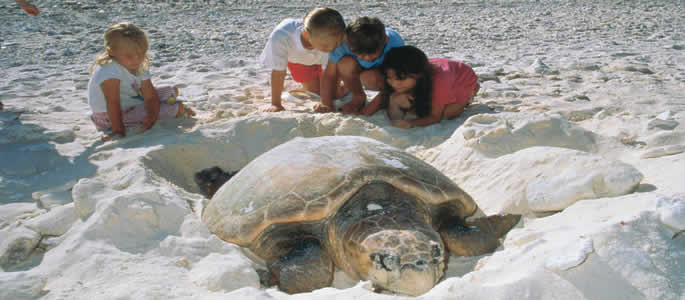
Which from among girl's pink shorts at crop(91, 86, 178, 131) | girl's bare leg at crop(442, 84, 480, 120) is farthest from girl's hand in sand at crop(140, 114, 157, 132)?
girl's bare leg at crop(442, 84, 480, 120)

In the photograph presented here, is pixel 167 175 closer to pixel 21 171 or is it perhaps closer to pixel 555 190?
pixel 21 171

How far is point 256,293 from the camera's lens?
140 centimetres

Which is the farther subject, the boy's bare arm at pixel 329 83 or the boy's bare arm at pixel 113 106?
the boy's bare arm at pixel 329 83

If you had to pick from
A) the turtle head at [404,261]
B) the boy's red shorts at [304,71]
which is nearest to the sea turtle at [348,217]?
the turtle head at [404,261]

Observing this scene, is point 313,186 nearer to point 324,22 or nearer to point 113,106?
point 324,22

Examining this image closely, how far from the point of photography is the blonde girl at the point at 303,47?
3.37 m

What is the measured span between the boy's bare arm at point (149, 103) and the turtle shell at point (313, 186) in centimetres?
134

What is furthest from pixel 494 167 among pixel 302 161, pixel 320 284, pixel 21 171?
pixel 21 171

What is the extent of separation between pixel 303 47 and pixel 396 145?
53.1 inches

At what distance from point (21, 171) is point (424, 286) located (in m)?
2.35

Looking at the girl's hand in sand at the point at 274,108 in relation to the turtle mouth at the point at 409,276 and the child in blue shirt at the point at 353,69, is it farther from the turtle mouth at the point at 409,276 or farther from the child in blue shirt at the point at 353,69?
the turtle mouth at the point at 409,276

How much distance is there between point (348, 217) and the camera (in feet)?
6.08

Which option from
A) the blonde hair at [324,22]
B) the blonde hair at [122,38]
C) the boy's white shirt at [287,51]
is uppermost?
A: the blonde hair at [324,22]

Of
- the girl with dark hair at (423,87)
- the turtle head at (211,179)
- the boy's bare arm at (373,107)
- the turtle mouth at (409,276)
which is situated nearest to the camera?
the turtle mouth at (409,276)
